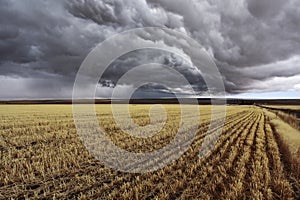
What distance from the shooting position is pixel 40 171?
22.0 feet

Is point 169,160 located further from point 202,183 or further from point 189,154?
point 202,183

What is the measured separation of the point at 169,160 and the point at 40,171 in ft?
13.9

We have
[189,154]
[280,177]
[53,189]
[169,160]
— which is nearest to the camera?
[53,189]

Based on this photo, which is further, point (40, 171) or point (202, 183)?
point (40, 171)

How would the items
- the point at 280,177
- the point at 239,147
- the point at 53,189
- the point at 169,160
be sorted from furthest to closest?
the point at 239,147 → the point at 169,160 → the point at 280,177 → the point at 53,189

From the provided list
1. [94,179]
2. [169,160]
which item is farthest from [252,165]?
[94,179]

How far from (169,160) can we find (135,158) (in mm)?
1315

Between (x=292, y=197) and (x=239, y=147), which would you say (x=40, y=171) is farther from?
(x=239, y=147)

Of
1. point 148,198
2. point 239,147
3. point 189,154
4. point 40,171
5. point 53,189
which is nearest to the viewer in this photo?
point 148,198

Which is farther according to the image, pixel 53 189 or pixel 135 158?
pixel 135 158

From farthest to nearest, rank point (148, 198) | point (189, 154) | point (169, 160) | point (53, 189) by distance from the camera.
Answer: point (189, 154) < point (169, 160) < point (53, 189) < point (148, 198)

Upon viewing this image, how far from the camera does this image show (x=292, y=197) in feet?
16.8

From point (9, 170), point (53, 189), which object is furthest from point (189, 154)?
point (9, 170)

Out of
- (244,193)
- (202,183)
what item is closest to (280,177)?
(244,193)
